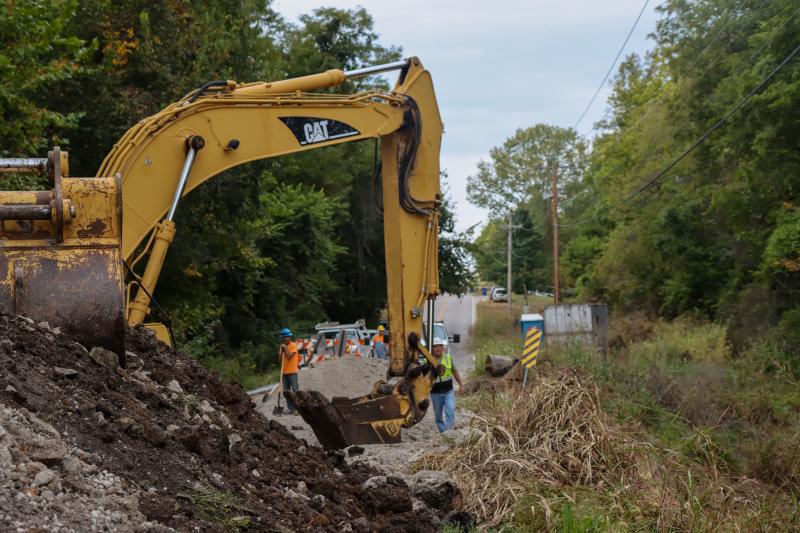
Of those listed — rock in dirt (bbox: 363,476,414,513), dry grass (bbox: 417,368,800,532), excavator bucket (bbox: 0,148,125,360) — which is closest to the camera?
excavator bucket (bbox: 0,148,125,360)

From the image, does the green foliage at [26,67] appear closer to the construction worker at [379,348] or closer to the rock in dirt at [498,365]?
the rock in dirt at [498,365]

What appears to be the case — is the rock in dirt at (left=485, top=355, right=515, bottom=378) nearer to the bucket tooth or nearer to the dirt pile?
the dirt pile

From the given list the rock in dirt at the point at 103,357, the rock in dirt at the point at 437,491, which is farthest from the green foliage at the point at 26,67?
the rock in dirt at the point at 437,491

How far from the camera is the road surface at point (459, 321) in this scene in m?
40.4

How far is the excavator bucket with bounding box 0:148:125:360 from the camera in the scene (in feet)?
25.2

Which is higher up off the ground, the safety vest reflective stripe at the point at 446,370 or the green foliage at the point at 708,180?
the green foliage at the point at 708,180

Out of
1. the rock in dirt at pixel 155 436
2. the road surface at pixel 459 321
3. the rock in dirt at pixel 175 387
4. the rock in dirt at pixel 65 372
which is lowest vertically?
the road surface at pixel 459 321

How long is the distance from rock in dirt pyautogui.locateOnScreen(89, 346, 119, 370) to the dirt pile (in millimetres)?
12

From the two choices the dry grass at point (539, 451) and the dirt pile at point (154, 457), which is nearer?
the dirt pile at point (154, 457)

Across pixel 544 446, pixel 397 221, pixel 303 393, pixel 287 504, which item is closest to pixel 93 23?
pixel 397 221

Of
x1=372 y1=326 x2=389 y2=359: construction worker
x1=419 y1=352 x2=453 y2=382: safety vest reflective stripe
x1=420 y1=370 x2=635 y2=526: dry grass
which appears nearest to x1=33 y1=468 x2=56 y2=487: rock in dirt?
x1=420 y1=370 x2=635 y2=526: dry grass

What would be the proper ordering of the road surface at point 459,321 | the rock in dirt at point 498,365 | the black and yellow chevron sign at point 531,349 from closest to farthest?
the black and yellow chevron sign at point 531,349
the rock in dirt at point 498,365
the road surface at point 459,321

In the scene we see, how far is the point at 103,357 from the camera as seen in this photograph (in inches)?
296

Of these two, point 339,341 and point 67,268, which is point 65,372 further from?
point 339,341
